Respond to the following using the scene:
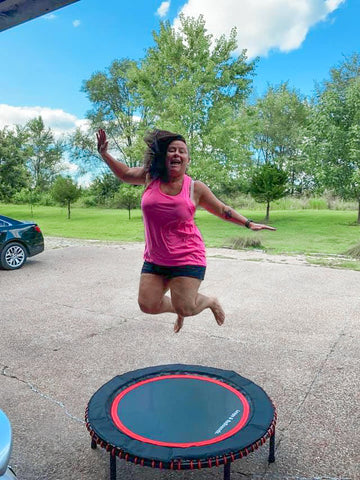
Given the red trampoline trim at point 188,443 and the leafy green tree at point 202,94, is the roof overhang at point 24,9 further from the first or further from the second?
the leafy green tree at point 202,94

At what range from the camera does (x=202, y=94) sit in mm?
16953

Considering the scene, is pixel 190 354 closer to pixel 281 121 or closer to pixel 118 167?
pixel 118 167

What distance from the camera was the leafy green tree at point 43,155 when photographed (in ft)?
88.3

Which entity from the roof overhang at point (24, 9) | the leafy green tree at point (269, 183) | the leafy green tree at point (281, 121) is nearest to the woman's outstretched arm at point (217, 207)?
the roof overhang at point (24, 9)

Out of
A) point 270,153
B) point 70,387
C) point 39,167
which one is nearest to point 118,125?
point 39,167

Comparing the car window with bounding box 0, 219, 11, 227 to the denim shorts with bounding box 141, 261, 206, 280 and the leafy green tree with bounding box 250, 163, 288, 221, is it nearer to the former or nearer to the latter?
the denim shorts with bounding box 141, 261, 206, 280

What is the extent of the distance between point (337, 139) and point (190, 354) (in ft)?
52.9

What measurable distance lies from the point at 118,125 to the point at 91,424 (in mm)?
28243

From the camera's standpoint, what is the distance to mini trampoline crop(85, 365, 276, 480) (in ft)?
6.45

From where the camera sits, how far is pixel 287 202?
23.4 m

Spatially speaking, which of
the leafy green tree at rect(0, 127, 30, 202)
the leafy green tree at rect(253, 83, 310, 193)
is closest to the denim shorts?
the leafy green tree at rect(0, 127, 30, 202)

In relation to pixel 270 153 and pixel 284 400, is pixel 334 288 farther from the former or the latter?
pixel 270 153

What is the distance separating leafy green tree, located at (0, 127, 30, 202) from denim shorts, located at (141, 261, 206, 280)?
1965cm

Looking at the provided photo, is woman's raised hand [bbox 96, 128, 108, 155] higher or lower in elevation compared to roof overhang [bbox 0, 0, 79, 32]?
lower
